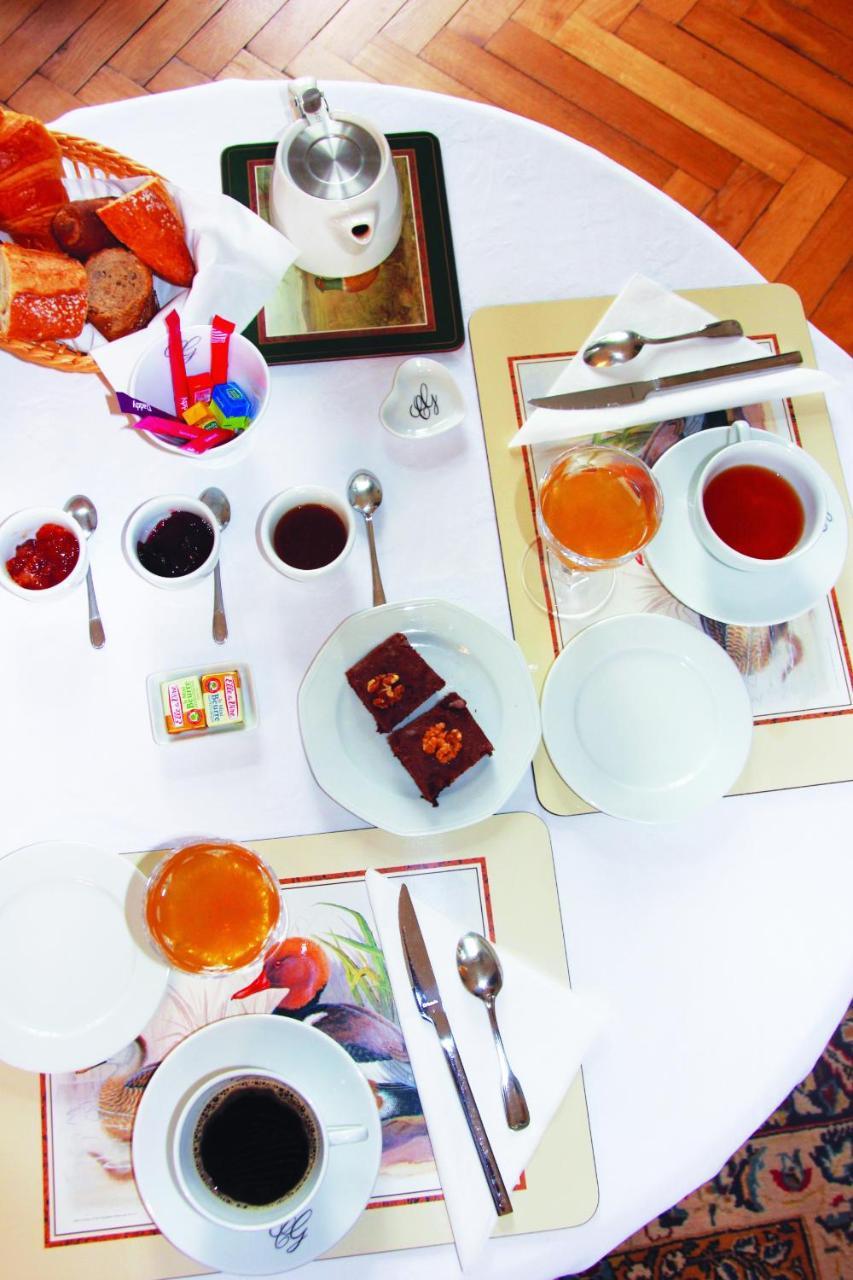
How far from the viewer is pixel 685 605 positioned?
1.19 metres

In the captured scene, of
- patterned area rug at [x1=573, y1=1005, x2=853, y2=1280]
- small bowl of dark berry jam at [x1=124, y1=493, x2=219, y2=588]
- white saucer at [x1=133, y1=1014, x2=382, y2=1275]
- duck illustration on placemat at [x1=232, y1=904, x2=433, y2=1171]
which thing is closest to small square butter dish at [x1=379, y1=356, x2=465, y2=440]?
small bowl of dark berry jam at [x1=124, y1=493, x2=219, y2=588]

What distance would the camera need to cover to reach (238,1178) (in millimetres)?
1029

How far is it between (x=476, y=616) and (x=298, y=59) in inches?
50.2

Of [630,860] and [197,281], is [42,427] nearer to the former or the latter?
[197,281]

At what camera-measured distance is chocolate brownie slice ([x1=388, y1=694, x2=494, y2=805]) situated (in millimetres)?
1109

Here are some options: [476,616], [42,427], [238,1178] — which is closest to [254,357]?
[42,427]

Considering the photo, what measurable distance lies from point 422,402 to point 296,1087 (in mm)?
812

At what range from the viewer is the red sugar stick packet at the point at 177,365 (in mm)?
1073

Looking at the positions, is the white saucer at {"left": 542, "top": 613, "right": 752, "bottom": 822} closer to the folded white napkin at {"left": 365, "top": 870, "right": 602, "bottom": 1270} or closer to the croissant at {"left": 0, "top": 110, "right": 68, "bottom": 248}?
the folded white napkin at {"left": 365, "top": 870, "right": 602, "bottom": 1270}

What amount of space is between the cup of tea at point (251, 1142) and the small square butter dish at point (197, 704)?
38 cm

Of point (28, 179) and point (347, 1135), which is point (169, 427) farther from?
point (347, 1135)

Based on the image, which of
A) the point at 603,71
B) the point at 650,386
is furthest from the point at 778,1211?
the point at 603,71

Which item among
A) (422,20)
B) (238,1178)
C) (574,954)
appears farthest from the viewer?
(422,20)

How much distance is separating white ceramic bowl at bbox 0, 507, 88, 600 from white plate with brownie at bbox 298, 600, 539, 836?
0.29 meters
